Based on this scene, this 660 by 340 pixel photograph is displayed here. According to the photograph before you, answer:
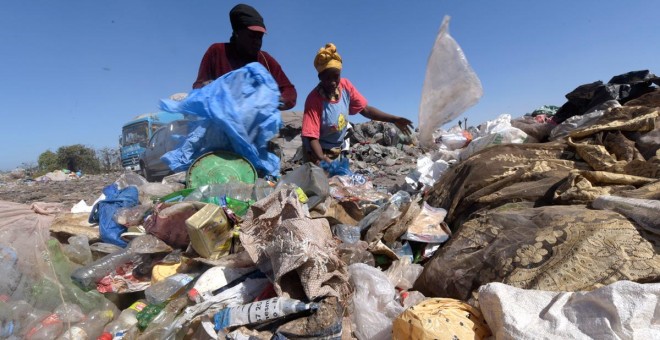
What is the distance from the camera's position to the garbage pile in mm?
1238

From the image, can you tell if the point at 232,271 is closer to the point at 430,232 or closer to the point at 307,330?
the point at 307,330

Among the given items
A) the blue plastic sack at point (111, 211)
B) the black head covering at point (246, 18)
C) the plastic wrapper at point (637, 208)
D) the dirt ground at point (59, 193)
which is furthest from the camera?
the dirt ground at point (59, 193)

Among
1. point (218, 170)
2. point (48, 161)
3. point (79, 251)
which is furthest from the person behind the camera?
point (48, 161)

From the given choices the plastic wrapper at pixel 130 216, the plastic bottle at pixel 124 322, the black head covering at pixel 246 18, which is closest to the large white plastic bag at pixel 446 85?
the black head covering at pixel 246 18

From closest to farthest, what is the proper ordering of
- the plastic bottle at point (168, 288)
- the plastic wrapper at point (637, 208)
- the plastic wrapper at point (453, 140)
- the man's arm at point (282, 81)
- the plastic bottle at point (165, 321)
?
1. the plastic wrapper at point (637, 208)
2. the plastic bottle at point (165, 321)
3. the plastic bottle at point (168, 288)
4. the man's arm at point (282, 81)
5. the plastic wrapper at point (453, 140)

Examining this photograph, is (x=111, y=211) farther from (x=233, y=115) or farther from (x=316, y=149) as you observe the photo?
(x=316, y=149)

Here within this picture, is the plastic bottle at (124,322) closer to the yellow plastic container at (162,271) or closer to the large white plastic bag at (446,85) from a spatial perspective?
the yellow plastic container at (162,271)

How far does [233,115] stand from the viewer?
2645 mm

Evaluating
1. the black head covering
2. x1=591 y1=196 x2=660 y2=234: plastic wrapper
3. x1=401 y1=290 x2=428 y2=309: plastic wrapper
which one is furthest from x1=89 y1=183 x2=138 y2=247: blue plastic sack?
x1=591 y1=196 x2=660 y2=234: plastic wrapper

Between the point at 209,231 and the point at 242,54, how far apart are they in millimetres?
1826

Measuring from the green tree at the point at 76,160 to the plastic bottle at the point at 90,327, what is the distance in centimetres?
2011

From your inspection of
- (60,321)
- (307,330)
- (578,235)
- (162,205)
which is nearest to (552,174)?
(578,235)

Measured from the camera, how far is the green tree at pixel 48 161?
18350mm

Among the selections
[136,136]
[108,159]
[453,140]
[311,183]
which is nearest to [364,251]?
[311,183]
